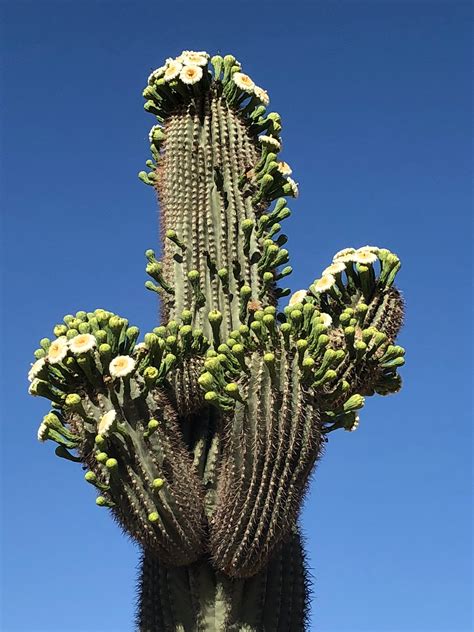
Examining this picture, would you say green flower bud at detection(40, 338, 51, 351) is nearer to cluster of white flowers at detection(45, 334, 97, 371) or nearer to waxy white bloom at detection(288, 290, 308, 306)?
cluster of white flowers at detection(45, 334, 97, 371)

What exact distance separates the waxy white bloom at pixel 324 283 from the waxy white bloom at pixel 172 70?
2.24 m

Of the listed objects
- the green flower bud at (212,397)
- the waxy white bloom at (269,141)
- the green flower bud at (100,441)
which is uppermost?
the waxy white bloom at (269,141)

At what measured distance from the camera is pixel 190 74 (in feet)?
25.9

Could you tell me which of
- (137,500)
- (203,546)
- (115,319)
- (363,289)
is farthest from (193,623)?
(363,289)

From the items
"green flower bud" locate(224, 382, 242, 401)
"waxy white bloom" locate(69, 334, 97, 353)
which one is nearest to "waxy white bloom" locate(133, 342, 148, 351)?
"waxy white bloom" locate(69, 334, 97, 353)

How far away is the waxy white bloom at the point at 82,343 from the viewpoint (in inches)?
250

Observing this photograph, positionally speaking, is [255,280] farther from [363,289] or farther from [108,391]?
[108,391]

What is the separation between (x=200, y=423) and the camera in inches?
282

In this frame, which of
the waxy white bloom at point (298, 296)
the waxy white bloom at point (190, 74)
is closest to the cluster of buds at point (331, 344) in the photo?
the waxy white bloom at point (298, 296)

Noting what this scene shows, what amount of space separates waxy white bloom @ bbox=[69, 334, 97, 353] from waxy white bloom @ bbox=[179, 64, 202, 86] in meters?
2.67

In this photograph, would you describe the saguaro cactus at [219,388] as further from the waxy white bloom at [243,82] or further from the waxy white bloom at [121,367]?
the waxy white bloom at [243,82]

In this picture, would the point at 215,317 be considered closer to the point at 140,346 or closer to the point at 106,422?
the point at 140,346

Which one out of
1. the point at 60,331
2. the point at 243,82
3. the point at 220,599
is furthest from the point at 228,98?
the point at 220,599

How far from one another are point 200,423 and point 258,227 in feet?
5.64
